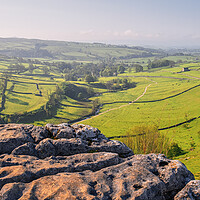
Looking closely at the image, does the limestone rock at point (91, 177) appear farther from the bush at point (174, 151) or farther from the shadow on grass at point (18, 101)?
the shadow on grass at point (18, 101)

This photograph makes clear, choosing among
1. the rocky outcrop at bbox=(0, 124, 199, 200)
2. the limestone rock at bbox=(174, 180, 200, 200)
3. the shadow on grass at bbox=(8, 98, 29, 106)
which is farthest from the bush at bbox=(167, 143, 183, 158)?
the shadow on grass at bbox=(8, 98, 29, 106)

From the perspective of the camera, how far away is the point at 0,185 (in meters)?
17.1

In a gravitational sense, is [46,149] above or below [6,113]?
above

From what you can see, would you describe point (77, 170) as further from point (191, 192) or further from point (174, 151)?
point (174, 151)

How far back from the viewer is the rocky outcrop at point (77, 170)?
16562mm

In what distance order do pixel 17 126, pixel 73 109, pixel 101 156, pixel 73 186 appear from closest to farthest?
pixel 73 186
pixel 101 156
pixel 17 126
pixel 73 109

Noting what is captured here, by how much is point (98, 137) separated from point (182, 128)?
93748 mm

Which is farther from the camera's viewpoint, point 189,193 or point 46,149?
point 46,149

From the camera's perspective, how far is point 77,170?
20.2m

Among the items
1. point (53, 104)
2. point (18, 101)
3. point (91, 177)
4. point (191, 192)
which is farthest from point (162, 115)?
point (18, 101)

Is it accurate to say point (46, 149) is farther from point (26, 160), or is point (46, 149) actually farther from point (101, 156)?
point (101, 156)

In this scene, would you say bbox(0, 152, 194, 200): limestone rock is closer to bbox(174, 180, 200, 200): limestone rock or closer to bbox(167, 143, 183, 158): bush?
bbox(174, 180, 200, 200): limestone rock

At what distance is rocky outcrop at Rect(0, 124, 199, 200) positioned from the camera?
54.3ft

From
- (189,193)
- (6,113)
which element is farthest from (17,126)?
(6,113)
